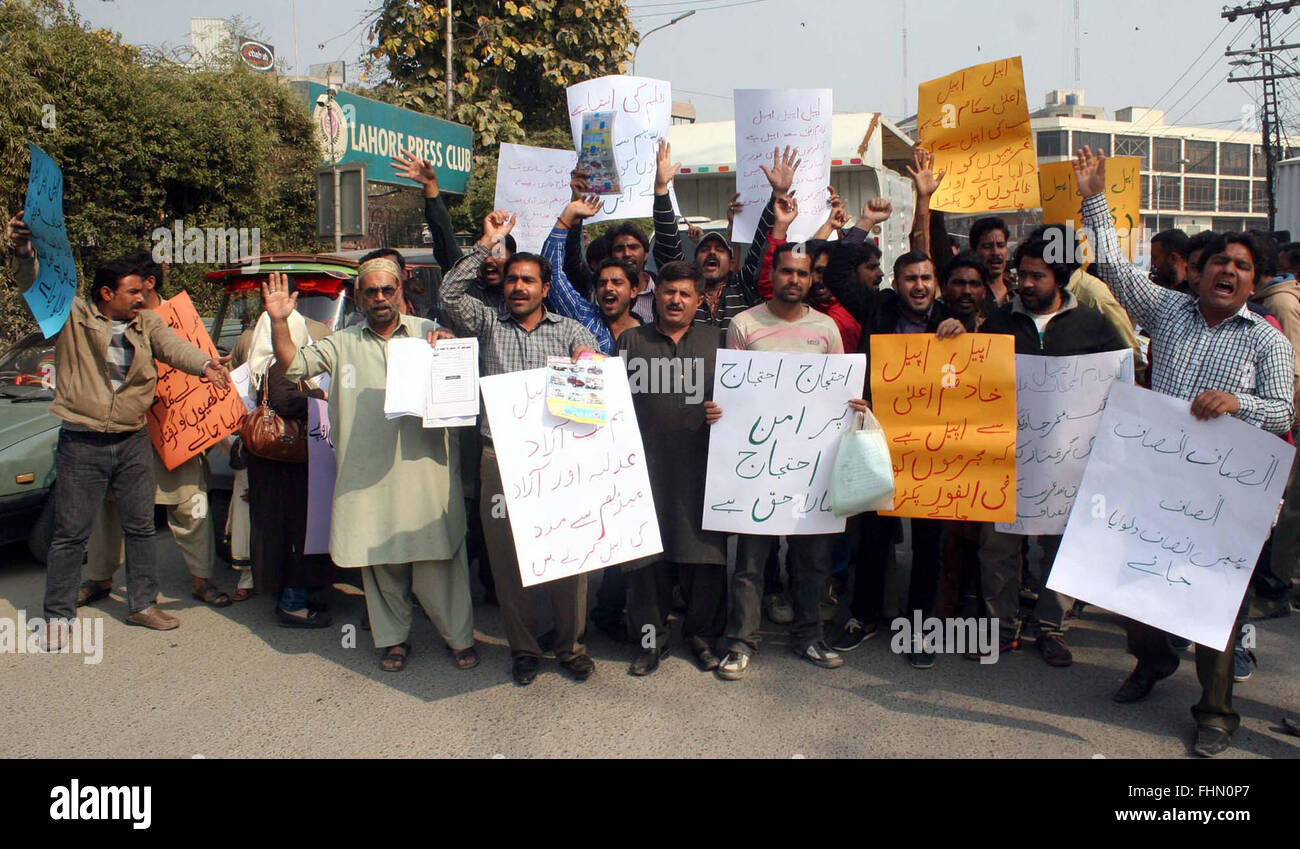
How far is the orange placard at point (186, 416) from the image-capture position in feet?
17.8

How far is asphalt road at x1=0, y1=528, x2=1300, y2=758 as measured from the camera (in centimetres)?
376

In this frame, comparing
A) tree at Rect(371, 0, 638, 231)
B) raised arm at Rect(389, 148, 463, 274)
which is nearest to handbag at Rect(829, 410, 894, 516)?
raised arm at Rect(389, 148, 463, 274)

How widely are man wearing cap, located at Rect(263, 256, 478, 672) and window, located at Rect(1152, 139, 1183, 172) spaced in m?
116

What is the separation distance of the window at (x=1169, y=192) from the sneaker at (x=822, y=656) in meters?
113

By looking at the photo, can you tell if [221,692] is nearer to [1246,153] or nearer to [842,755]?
[842,755]

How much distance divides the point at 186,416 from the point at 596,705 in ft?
9.92

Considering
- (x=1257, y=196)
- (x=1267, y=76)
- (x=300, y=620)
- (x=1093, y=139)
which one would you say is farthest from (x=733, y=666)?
(x=1257, y=196)

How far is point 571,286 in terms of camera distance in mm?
5145

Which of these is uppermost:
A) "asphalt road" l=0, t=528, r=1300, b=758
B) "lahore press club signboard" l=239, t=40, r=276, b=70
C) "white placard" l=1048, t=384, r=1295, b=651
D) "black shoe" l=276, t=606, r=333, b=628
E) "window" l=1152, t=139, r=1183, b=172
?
"window" l=1152, t=139, r=1183, b=172

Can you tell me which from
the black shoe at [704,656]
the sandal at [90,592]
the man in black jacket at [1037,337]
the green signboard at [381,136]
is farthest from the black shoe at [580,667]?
the green signboard at [381,136]

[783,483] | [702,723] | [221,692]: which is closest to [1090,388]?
[783,483]

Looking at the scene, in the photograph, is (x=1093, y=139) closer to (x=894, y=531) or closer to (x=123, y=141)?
(x=123, y=141)

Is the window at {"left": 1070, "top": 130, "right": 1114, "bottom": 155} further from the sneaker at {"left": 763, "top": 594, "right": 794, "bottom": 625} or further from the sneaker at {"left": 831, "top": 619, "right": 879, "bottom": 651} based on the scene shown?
the sneaker at {"left": 831, "top": 619, "right": 879, "bottom": 651}

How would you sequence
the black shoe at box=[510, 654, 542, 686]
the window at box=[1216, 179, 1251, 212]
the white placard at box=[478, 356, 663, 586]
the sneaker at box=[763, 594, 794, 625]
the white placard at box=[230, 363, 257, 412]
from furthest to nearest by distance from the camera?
the window at box=[1216, 179, 1251, 212], the white placard at box=[230, 363, 257, 412], the sneaker at box=[763, 594, 794, 625], the black shoe at box=[510, 654, 542, 686], the white placard at box=[478, 356, 663, 586]
